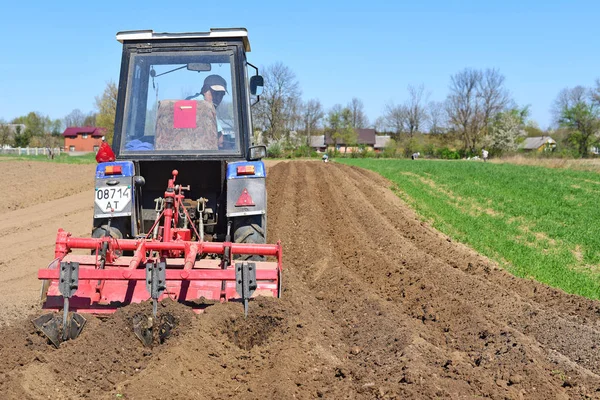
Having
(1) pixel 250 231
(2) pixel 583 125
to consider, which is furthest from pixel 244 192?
(2) pixel 583 125

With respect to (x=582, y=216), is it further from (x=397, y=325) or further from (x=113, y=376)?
(x=113, y=376)

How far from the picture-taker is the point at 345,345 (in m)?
5.18

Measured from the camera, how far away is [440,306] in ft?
20.8

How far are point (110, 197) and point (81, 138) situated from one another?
333ft

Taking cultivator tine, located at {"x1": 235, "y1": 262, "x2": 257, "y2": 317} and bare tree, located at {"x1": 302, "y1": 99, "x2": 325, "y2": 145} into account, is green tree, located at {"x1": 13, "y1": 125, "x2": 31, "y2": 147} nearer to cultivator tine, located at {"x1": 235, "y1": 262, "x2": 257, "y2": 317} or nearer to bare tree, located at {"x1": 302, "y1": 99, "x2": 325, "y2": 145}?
bare tree, located at {"x1": 302, "y1": 99, "x2": 325, "y2": 145}

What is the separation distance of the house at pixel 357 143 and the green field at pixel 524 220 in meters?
47.7

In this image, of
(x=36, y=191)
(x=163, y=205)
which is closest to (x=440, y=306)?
(x=163, y=205)

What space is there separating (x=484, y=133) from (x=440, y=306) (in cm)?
7917

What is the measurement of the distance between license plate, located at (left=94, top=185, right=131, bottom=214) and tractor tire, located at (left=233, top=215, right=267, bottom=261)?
3.61ft

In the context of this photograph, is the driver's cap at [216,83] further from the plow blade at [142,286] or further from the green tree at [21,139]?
the green tree at [21,139]

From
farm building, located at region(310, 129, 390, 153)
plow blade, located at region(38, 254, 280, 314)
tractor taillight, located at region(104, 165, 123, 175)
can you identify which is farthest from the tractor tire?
farm building, located at region(310, 129, 390, 153)

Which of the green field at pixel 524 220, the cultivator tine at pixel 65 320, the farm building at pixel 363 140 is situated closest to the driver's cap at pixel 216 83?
the cultivator tine at pixel 65 320

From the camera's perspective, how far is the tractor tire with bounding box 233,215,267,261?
614cm

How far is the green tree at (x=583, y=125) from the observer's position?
70.2 metres
